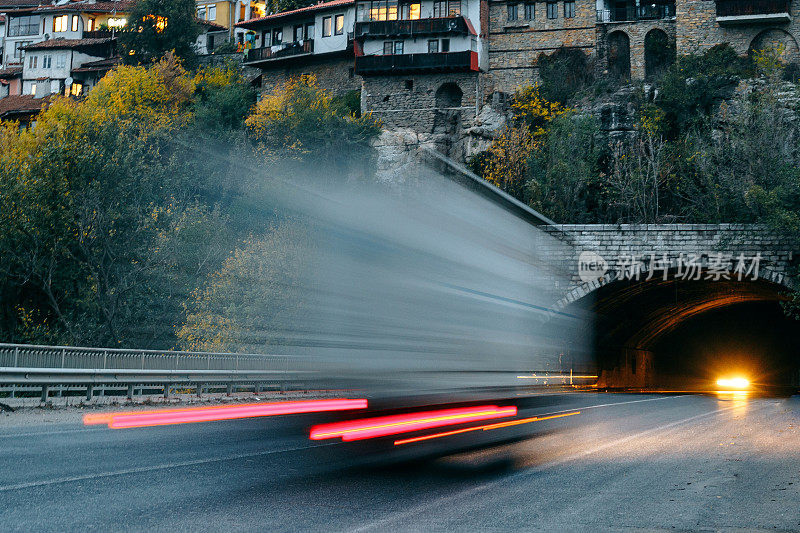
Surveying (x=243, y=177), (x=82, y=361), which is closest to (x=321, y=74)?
(x=243, y=177)

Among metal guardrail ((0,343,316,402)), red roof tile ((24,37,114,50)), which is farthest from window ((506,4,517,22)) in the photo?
metal guardrail ((0,343,316,402))

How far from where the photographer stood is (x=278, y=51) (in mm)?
75625

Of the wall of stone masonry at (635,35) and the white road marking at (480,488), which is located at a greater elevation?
the wall of stone masonry at (635,35)

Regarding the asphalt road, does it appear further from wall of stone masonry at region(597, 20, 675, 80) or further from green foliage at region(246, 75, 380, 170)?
wall of stone masonry at region(597, 20, 675, 80)

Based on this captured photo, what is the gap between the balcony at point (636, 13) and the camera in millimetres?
67812

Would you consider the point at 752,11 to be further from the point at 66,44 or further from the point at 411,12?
the point at 66,44

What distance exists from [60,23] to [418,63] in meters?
48.0

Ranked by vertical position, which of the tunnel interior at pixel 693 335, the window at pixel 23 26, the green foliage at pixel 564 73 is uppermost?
the window at pixel 23 26

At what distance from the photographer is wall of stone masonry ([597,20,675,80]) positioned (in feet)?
219

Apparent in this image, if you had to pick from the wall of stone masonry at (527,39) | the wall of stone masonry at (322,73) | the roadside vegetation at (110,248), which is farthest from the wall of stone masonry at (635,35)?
the roadside vegetation at (110,248)

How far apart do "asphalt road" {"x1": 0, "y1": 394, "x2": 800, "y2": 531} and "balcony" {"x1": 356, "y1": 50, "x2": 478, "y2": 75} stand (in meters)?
53.6

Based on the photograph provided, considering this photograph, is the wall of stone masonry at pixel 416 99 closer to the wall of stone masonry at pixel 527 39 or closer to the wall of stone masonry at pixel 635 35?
the wall of stone masonry at pixel 527 39

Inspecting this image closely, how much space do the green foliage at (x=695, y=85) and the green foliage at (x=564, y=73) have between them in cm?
641

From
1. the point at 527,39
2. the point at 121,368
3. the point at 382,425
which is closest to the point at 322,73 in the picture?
the point at 527,39
